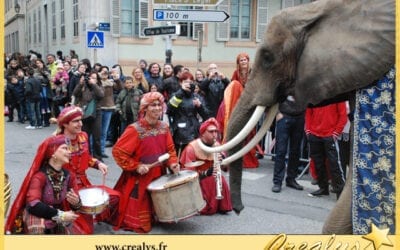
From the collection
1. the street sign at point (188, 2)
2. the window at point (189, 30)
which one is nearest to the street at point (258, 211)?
the street sign at point (188, 2)

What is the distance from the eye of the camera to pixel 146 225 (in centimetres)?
369

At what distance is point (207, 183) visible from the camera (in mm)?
4141

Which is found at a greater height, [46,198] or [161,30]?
[161,30]

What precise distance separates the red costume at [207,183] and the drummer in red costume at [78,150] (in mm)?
716

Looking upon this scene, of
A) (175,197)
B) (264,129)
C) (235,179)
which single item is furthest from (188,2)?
(264,129)

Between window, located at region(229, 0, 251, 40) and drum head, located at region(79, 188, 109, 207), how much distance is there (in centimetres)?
890

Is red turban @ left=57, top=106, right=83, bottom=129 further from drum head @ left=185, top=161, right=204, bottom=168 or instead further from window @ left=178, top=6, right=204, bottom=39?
window @ left=178, top=6, right=204, bottom=39

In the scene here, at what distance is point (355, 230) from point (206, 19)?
4107 mm

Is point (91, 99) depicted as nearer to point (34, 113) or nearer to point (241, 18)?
point (34, 113)

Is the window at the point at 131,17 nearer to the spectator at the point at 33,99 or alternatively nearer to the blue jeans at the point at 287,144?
the spectator at the point at 33,99

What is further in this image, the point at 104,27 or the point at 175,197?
the point at 104,27

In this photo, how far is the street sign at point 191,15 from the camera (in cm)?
580

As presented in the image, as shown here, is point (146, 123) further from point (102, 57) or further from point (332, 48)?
point (102, 57)

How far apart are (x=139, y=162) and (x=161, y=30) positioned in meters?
3.18
